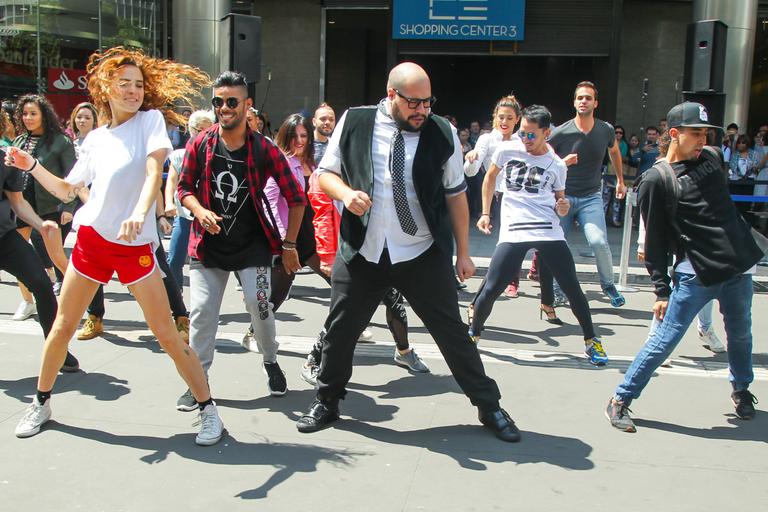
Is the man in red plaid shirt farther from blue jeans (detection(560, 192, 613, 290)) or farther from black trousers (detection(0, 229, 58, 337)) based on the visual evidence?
blue jeans (detection(560, 192, 613, 290))

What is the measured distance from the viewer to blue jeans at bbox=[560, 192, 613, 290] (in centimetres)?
779

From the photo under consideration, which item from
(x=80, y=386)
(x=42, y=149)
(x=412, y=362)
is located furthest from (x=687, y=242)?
(x=42, y=149)

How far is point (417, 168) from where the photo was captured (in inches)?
168

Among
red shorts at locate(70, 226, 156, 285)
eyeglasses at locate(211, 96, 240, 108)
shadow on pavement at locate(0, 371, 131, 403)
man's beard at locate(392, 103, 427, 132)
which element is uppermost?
eyeglasses at locate(211, 96, 240, 108)

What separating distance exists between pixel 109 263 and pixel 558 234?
3.31 meters

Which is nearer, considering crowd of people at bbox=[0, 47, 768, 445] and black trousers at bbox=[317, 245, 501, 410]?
crowd of people at bbox=[0, 47, 768, 445]

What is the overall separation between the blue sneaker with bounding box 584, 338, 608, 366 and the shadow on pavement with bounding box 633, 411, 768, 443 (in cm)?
116

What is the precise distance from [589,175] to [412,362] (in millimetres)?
3002

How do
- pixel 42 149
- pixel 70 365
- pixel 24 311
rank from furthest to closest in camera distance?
pixel 24 311 < pixel 42 149 < pixel 70 365

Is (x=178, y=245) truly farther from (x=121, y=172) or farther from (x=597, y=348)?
(x=597, y=348)

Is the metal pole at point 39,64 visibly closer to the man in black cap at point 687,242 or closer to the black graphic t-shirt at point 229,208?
the black graphic t-shirt at point 229,208

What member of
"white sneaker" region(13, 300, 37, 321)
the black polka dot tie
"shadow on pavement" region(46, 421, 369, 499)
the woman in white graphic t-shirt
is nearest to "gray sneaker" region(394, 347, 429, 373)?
the woman in white graphic t-shirt

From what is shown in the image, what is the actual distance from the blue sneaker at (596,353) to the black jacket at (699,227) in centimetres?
142

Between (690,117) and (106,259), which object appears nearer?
(106,259)
